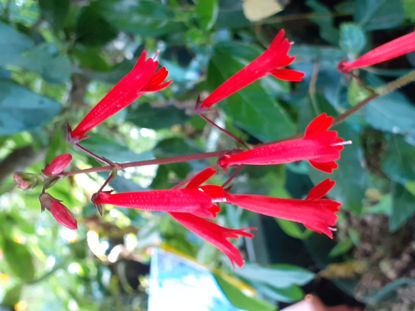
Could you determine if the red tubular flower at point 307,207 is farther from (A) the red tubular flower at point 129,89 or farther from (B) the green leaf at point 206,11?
(B) the green leaf at point 206,11

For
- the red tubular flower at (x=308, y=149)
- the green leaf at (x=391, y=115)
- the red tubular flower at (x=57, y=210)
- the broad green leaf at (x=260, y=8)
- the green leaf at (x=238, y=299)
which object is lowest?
the green leaf at (x=238, y=299)

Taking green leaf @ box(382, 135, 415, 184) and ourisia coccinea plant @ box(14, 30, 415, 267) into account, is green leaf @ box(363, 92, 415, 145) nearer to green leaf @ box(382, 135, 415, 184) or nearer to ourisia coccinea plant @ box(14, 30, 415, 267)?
green leaf @ box(382, 135, 415, 184)

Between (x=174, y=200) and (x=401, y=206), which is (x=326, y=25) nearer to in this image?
(x=401, y=206)

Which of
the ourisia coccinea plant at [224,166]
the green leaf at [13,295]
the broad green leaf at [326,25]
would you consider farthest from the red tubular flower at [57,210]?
the green leaf at [13,295]

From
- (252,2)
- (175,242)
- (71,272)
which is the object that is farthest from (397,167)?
(71,272)

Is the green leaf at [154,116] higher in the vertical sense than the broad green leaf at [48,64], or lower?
lower

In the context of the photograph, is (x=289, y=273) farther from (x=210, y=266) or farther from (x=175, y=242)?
(x=175, y=242)

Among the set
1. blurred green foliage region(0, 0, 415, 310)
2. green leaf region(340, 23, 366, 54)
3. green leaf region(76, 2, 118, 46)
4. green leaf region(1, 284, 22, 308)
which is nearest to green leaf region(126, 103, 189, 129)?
blurred green foliage region(0, 0, 415, 310)

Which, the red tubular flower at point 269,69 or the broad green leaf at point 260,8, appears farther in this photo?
the broad green leaf at point 260,8

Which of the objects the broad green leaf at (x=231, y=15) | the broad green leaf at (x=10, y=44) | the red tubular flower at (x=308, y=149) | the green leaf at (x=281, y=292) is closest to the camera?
the red tubular flower at (x=308, y=149)
